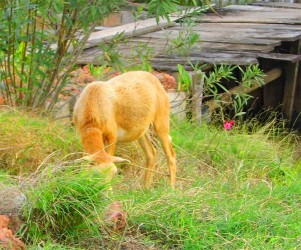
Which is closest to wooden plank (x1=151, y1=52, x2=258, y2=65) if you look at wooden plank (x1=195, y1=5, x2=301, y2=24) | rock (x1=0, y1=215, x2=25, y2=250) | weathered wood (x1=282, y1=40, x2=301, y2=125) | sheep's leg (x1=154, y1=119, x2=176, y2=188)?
weathered wood (x1=282, y1=40, x2=301, y2=125)

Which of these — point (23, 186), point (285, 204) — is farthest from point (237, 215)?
point (23, 186)

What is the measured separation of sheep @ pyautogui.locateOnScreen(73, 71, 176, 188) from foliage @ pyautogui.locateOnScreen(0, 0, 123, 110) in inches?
40.7

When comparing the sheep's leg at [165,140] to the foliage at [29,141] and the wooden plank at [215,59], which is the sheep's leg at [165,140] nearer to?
the foliage at [29,141]

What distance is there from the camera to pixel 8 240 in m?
5.40

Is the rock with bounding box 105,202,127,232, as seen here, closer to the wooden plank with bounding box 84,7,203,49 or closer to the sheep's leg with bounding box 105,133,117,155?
the sheep's leg with bounding box 105,133,117,155

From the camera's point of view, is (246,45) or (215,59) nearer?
(215,59)

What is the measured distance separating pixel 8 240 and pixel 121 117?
207 centimetres

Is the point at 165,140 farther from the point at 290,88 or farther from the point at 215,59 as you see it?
the point at 290,88

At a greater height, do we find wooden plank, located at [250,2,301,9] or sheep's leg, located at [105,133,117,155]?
sheep's leg, located at [105,133,117,155]

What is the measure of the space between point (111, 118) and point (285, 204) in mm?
1519

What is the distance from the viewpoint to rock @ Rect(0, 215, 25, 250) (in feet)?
17.6

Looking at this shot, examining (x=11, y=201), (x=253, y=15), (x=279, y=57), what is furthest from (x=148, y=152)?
(x=253, y=15)

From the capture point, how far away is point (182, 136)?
9523mm

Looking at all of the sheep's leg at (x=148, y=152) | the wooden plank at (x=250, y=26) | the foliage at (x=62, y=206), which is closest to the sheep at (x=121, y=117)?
the sheep's leg at (x=148, y=152)
